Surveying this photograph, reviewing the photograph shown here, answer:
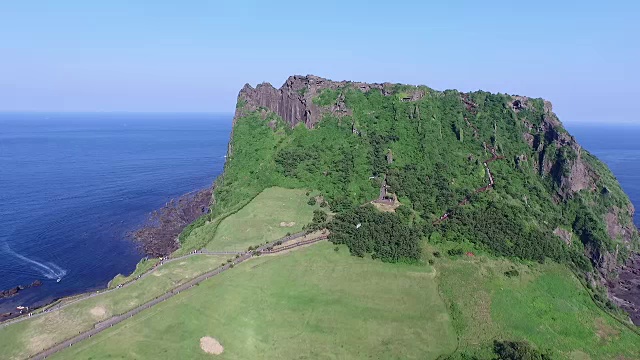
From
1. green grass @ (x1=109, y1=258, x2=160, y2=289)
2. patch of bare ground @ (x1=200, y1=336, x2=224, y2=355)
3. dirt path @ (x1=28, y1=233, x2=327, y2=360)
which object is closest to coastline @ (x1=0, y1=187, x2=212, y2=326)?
green grass @ (x1=109, y1=258, x2=160, y2=289)

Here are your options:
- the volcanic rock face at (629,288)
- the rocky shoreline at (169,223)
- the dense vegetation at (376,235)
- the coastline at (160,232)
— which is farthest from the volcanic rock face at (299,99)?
the volcanic rock face at (629,288)

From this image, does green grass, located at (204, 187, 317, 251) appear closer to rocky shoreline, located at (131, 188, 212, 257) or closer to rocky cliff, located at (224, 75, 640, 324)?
rocky cliff, located at (224, 75, 640, 324)

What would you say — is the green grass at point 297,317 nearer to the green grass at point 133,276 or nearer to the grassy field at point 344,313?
the grassy field at point 344,313

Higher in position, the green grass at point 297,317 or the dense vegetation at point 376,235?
the dense vegetation at point 376,235

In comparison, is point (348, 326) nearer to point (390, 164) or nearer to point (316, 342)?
point (316, 342)

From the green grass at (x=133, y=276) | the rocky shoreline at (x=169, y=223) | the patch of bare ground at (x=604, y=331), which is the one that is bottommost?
the patch of bare ground at (x=604, y=331)

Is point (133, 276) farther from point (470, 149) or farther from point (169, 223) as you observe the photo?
point (470, 149)

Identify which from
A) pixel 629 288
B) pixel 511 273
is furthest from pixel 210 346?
pixel 629 288
